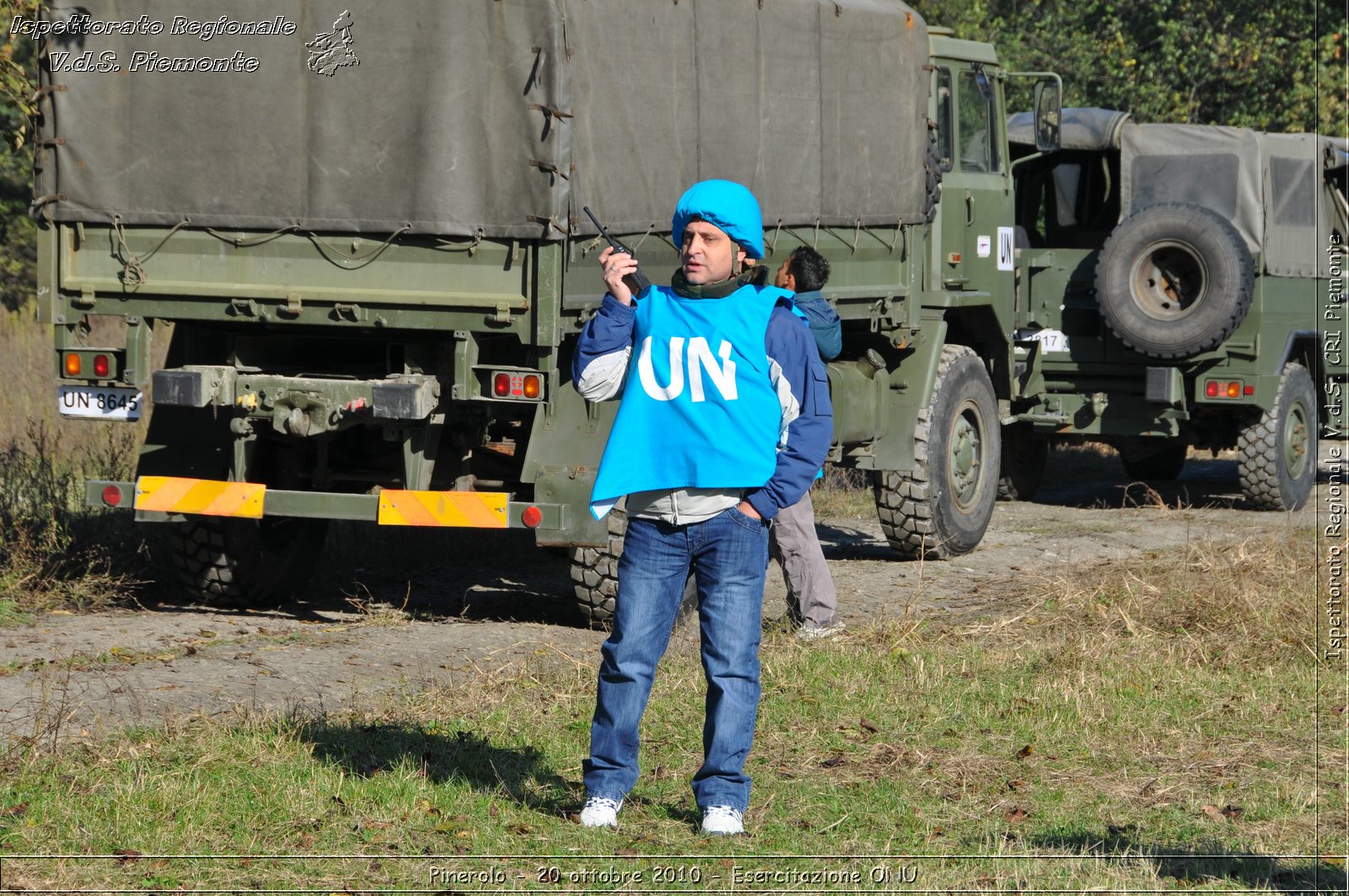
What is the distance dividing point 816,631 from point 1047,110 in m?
4.52

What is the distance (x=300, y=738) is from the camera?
594 centimetres

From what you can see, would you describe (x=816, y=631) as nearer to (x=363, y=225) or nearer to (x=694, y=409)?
(x=363, y=225)

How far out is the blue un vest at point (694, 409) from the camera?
4836mm

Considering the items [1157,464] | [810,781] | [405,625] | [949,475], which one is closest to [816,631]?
[405,625]

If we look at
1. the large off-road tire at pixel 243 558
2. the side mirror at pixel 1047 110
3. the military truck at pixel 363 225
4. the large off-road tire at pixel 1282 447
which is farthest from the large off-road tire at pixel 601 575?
the large off-road tire at pixel 1282 447

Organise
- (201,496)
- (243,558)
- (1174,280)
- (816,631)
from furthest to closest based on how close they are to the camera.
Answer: (1174,280) < (243,558) < (201,496) < (816,631)

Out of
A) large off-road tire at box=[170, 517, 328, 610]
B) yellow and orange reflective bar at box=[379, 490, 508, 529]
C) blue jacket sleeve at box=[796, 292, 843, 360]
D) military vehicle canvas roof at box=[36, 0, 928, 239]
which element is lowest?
large off-road tire at box=[170, 517, 328, 610]

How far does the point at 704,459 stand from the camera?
15.8ft

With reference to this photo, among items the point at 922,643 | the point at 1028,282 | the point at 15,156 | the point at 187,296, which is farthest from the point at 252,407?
the point at 15,156

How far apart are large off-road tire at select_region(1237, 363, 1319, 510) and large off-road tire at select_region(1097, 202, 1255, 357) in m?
1.06

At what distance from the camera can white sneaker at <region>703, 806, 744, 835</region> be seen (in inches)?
195

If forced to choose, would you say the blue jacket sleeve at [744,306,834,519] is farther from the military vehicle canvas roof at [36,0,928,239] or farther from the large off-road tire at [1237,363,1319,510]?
the large off-road tire at [1237,363,1319,510]

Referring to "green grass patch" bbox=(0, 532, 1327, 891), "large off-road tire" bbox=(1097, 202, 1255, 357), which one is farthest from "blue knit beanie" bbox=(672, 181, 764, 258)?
"large off-road tire" bbox=(1097, 202, 1255, 357)

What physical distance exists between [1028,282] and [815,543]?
5544mm
